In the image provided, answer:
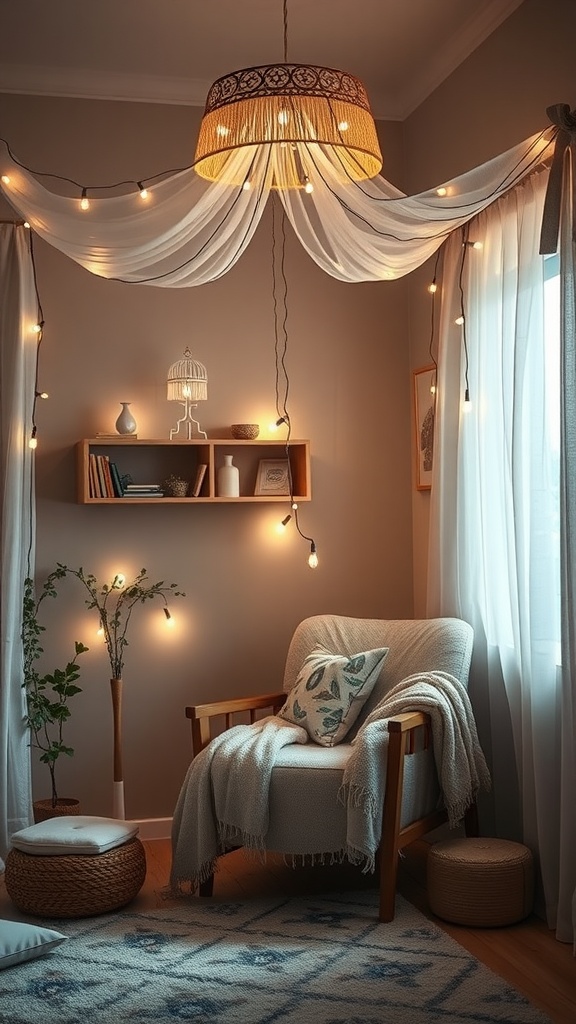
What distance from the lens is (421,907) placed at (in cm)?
378

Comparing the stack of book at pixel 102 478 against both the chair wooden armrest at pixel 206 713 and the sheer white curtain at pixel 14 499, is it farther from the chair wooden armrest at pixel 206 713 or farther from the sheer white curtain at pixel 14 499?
the chair wooden armrest at pixel 206 713

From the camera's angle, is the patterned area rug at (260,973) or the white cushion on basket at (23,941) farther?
the white cushion on basket at (23,941)

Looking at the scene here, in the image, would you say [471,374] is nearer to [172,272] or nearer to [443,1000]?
[172,272]

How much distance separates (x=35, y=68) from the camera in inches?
181

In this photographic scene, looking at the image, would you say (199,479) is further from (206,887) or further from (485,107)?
(485,107)

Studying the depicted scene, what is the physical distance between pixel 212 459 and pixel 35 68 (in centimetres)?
185

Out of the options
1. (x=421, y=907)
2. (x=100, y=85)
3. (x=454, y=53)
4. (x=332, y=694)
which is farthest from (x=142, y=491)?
(x=454, y=53)

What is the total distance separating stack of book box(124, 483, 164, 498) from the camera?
4.61 meters

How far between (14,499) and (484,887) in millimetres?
2328

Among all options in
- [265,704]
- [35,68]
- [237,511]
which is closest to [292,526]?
[237,511]

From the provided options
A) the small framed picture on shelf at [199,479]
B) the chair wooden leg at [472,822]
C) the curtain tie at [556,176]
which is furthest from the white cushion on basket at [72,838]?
the curtain tie at [556,176]

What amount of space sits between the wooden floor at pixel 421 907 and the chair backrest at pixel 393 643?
63cm

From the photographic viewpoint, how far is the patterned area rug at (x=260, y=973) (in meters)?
2.92

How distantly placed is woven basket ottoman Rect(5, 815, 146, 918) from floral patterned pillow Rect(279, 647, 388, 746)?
853 millimetres
